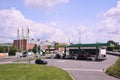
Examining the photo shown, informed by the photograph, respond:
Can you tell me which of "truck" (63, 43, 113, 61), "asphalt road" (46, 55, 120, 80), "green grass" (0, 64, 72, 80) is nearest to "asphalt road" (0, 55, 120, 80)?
"asphalt road" (46, 55, 120, 80)

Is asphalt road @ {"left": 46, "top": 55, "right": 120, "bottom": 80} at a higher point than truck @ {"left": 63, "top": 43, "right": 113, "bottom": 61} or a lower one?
lower

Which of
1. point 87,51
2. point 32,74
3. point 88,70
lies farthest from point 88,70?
point 87,51

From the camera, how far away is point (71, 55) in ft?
301

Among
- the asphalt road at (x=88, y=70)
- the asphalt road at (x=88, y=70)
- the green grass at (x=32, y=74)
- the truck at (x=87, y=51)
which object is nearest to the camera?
the green grass at (x=32, y=74)

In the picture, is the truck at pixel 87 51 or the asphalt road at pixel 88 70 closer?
the asphalt road at pixel 88 70

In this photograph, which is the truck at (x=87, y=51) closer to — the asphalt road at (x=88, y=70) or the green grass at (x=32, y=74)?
the asphalt road at (x=88, y=70)

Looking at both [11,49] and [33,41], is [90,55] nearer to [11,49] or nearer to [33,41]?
[33,41]

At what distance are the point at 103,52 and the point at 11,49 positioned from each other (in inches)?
2764

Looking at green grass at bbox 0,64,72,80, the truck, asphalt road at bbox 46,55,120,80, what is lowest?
asphalt road at bbox 46,55,120,80

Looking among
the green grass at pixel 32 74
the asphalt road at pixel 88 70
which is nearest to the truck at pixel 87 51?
the asphalt road at pixel 88 70

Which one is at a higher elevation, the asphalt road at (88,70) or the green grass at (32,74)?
the green grass at (32,74)

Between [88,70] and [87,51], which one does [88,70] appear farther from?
[87,51]

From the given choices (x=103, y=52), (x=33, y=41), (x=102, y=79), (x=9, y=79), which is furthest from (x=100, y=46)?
(x=9, y=79)

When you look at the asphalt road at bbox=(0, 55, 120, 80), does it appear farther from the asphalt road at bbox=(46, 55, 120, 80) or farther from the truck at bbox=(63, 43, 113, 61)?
the truck at bbox=(63, 43, 113, 61)
